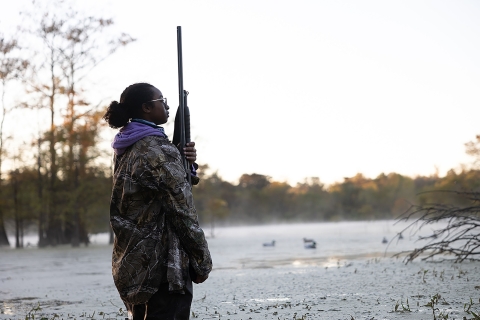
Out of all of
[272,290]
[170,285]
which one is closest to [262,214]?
[272,290]

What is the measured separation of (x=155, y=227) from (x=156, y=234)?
0.11ft

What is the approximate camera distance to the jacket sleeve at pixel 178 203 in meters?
3.06

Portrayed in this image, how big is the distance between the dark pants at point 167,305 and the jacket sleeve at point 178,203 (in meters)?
0.15

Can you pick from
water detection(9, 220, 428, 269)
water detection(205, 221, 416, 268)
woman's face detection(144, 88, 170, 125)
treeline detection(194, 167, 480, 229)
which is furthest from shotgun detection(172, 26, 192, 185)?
treeline detection(194, 167, 480, 229)

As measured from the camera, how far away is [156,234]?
3.13 meters

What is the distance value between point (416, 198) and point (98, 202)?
57.6 meters

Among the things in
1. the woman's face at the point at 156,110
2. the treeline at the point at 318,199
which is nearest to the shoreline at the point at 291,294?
the woman's face at the point at 156,110

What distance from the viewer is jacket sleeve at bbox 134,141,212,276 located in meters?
3.06

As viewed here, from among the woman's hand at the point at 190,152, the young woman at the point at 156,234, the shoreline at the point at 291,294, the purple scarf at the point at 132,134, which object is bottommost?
the shoreline at the point at 291,294

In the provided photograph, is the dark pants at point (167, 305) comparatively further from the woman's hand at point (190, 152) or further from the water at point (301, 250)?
the water at point (301, 250)

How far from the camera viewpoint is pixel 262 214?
97.5m

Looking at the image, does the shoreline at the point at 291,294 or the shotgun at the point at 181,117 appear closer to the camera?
the shotgun at the point at 181,117

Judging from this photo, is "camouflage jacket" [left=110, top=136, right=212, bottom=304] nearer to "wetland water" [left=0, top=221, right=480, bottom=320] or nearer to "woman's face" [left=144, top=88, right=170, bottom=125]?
"woman's face" [left=144, top=88, right=170, bottom=125]

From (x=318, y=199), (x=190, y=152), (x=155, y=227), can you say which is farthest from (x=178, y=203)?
(x=318, y=199)
